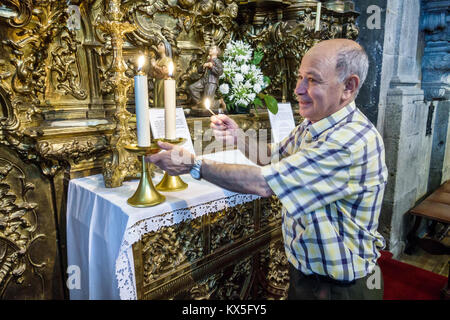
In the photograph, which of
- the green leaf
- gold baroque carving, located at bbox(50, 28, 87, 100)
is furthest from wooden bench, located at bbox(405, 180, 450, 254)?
gold baroque carving, located at bbox(50, 28, 87, 100)

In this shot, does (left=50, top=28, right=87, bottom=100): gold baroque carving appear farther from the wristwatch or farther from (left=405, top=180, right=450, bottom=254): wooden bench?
(left=405, top=180, right=450, bottom=254): wooden bench

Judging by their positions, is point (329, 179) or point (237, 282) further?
point (237, 282)

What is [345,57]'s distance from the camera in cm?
128

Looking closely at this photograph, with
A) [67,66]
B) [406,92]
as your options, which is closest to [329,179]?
[67,66]

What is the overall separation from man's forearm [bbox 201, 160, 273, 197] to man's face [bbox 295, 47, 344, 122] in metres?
0.42

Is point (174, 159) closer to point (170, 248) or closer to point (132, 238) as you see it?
point (132, 238)

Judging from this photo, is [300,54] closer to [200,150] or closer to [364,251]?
[200,150]

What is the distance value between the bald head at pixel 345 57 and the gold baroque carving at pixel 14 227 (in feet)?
5.71

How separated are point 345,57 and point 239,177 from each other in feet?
2.24

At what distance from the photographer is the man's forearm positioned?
1.22 m

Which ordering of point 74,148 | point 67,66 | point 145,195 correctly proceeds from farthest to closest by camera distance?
1. point 67,66
2. point 74,148
3. point 145,195

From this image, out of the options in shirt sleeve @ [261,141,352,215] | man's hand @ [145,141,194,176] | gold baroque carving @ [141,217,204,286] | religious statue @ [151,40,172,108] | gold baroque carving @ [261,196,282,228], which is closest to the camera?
shirt sleeve @ [261,141,352,215]

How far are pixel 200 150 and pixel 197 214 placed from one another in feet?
2.08

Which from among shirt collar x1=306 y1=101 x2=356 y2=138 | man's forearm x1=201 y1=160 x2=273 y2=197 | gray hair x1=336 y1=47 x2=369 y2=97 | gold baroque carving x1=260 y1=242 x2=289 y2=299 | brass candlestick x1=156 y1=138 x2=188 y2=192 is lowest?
gold baroque carving x1=260 y1=242 x2=289 y2=299
